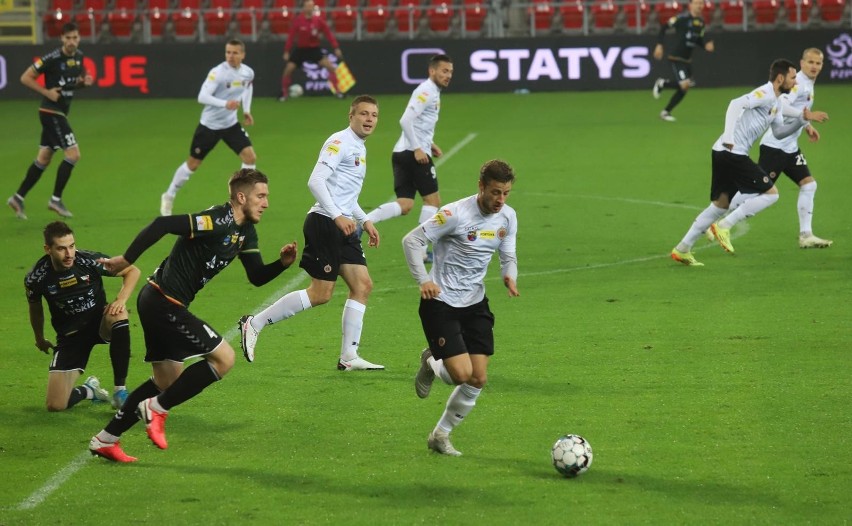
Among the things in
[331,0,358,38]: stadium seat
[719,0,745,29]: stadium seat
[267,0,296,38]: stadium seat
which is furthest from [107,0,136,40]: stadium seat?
[719,0,745,29]: stadium seat

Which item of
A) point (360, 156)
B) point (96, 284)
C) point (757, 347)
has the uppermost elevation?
point (360, 156)

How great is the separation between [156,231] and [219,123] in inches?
404

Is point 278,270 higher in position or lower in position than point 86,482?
higher

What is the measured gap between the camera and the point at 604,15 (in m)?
31.6

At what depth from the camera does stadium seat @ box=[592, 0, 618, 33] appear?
31.4 metres

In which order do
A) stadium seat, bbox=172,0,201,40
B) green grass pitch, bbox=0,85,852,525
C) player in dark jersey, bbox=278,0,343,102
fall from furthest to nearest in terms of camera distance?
stadium seat, bbox=172,0,201,40, player in dark jersey, bbox=278,0,343,102, green grass pitch, bbox=0,85,852,525

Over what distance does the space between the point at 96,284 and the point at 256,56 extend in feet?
71.7

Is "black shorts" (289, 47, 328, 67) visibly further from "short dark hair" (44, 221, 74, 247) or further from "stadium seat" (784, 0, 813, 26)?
"short dark hair" (44, 221, 74, 247)

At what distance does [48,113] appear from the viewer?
17.0 metres

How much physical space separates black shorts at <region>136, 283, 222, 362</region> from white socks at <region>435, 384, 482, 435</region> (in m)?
1.41

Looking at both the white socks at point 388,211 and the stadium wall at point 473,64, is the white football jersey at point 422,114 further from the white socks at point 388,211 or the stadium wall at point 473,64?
the stadium wall at point 473,64

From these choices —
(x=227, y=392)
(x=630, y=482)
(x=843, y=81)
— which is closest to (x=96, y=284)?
(x=227, y=392)

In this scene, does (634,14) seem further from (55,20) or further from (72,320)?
(72,320)

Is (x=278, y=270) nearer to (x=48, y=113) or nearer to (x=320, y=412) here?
(x=320, y=412)
